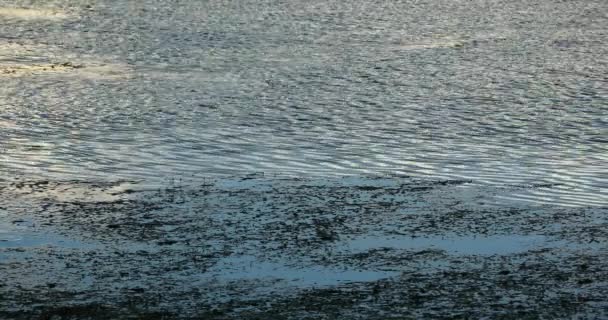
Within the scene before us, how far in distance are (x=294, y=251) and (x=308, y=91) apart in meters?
6.56

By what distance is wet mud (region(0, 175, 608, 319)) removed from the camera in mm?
7387

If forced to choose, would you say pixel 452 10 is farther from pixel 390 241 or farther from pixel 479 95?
pixel 390 241

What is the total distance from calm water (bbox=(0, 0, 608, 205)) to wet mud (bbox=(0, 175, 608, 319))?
0.63 meters

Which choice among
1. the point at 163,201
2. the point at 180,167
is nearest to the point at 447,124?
the point at 180,167

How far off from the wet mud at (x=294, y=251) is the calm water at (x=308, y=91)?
63cm

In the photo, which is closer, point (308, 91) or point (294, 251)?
point (294, 251)

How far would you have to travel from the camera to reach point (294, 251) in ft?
28.1

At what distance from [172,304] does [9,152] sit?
185 inches

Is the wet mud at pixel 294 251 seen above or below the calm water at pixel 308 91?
below

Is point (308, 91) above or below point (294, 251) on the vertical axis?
above

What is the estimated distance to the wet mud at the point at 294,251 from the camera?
24.2 feet

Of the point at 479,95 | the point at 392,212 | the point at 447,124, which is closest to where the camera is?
the point at 392,212

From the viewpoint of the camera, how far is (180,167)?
11094 mm

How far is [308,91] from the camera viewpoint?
14984 mm
